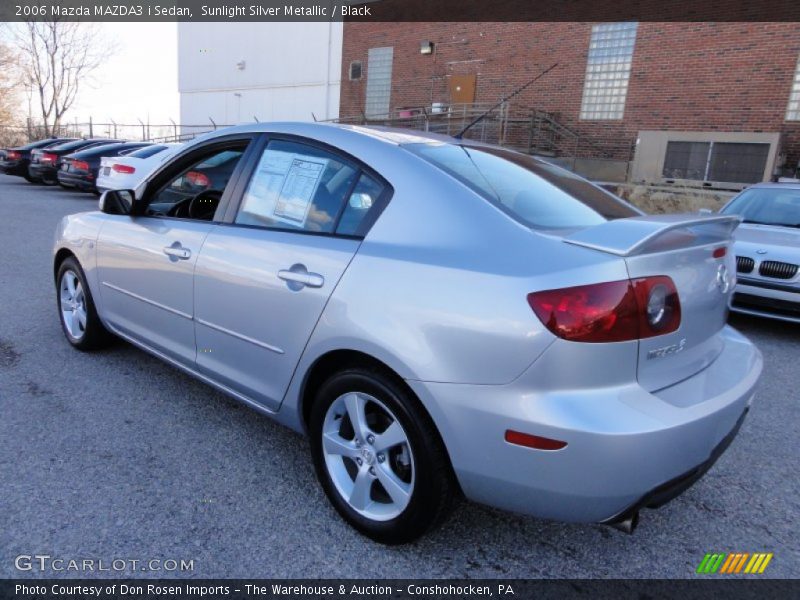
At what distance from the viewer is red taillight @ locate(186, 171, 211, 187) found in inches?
137

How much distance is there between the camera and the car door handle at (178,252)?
2.98m

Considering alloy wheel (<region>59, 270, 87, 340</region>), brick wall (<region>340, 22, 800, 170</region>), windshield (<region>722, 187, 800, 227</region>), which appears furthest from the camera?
brick wall (<region>340, 22, 800, 170</region>)

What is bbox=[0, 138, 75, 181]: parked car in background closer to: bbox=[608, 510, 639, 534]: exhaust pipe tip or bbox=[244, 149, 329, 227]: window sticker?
bbox=[244, 149, 329, 227]: window sticker

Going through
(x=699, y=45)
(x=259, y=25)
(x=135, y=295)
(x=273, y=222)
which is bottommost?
(x=135, y=295)

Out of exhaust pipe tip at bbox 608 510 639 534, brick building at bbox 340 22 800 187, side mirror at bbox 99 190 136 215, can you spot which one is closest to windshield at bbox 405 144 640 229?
exhaust pipe tip at bbox 608 510 639 534

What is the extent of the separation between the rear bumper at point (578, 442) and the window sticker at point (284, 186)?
1.06 meters

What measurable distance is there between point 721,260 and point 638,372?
0.75 m

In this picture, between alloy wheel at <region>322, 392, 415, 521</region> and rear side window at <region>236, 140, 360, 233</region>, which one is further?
rear side window at <region>236, 140, 360, 233</region>

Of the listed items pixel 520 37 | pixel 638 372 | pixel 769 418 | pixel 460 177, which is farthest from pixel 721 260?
pixel 520 37

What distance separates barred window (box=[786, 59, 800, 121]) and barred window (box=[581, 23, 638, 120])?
4222 mm

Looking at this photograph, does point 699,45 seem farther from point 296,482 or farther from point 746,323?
point 296,482

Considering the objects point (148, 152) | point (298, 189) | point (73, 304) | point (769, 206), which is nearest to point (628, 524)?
point (298, 189)

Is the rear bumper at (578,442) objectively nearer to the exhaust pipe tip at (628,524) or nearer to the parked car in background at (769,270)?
the exhaust pipe tip at (628,524)

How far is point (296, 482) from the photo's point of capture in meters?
2.70
